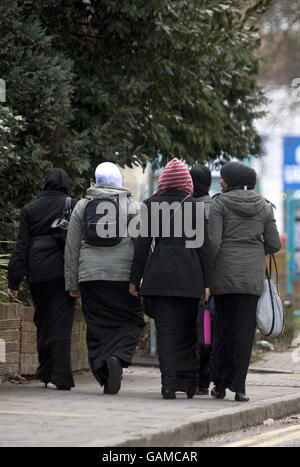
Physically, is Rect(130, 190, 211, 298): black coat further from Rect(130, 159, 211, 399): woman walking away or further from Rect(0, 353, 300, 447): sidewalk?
Rect(0, 353, 300, 447): sidewalk

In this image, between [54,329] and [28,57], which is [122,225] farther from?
[28,57]

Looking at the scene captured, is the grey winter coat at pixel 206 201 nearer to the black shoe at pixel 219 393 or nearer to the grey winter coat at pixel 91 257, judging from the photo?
the grey winter coat at pixel 91 257

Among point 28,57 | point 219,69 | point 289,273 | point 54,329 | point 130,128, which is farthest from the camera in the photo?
point 289,273

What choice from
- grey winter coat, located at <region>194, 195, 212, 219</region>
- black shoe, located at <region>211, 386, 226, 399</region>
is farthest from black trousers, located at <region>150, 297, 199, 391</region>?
grey winter coat, located at <region>194, 195, 212, 219</region>

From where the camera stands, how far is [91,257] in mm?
10586

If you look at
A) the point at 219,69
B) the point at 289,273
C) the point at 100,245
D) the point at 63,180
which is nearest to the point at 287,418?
the point at 100,245

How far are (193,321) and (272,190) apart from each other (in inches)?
2423

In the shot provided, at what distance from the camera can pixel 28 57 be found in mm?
12828

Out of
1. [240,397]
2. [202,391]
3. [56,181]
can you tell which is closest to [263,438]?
[240,397]

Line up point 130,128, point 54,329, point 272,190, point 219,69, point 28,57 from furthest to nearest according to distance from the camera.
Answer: point 272,190 < point 219,69 < point 130,128 < point 28,57 < point 54,329

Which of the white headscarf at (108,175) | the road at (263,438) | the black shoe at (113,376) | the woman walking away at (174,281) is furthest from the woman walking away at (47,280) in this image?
the road at (263,438)

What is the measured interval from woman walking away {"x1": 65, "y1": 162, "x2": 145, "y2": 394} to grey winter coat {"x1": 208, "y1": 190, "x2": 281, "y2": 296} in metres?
0.75

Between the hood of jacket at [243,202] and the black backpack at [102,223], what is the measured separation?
87cm

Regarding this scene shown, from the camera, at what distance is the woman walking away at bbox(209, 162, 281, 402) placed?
406 inches
